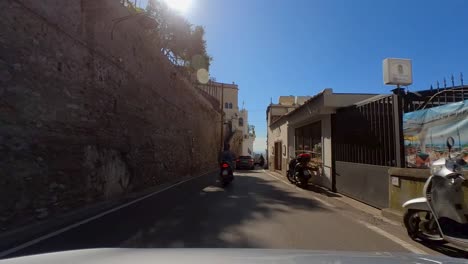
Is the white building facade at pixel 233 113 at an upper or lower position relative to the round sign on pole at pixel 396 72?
upper

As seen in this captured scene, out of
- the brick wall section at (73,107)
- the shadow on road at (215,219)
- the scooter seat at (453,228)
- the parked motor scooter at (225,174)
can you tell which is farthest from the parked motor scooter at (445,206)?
the parked motor scooter at (225,174)

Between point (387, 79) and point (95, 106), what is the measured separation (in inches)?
309

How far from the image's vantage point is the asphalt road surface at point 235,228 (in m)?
5.67

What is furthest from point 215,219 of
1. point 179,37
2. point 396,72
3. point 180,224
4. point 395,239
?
point 179,37

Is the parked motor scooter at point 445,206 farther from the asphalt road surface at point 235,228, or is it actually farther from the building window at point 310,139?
the building window at point 310,139

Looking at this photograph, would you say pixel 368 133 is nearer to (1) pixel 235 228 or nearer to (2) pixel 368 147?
(2) pixel 368 147

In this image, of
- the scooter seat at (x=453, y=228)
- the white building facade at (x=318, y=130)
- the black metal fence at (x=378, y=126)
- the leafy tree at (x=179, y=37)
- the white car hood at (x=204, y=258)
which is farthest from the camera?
the leafy tree at (x=179, y=37)

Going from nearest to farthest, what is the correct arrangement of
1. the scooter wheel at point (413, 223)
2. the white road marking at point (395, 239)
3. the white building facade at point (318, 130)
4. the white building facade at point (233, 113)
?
the white road marking at point (395, 239)
the scooter wheel at point (413, 223)
the white building facade at point (318, 130)
the white building facade at point (233, 113)

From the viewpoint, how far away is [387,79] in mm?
9406

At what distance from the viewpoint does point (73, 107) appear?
30.1ft

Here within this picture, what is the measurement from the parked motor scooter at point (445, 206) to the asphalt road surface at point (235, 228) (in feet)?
1.11

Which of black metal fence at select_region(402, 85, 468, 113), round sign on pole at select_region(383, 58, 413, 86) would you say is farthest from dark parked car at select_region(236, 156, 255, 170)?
round sign on pole at select_region(383, 58, 413, 86)

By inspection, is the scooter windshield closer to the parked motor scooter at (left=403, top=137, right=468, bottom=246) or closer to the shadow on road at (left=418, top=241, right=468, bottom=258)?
the parked motor scooter at (left=403, top=137, right=468, bottom=246)

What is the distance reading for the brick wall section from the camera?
691cm
